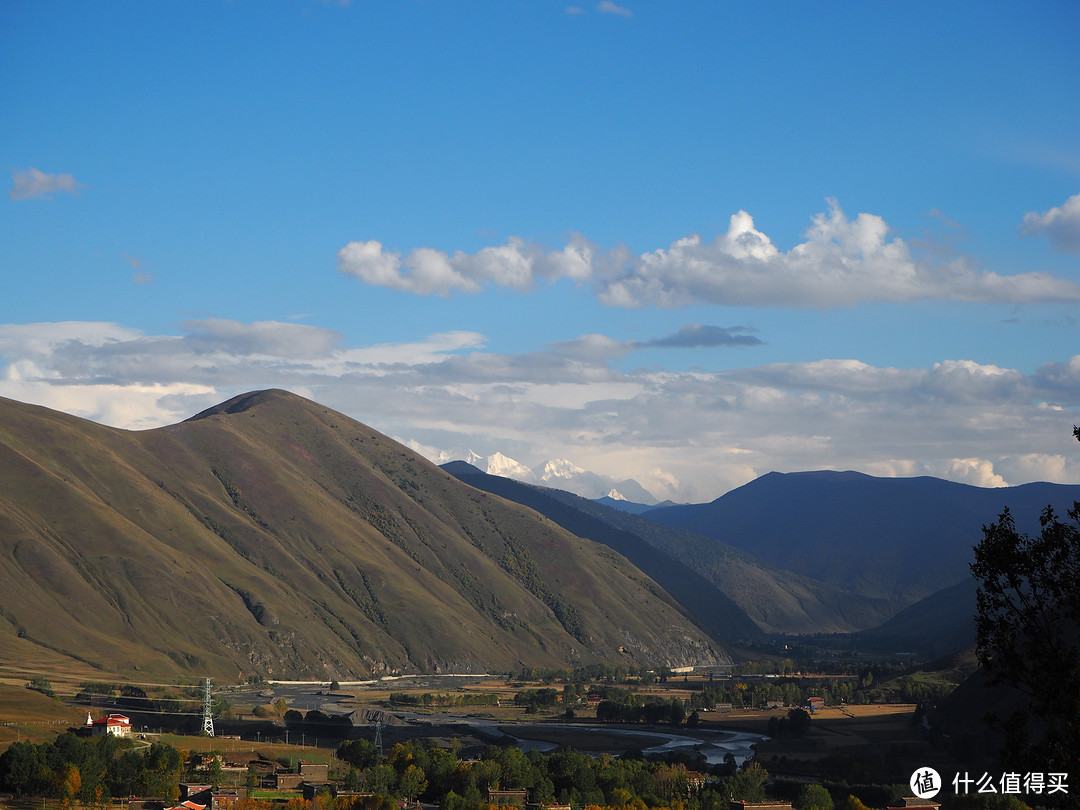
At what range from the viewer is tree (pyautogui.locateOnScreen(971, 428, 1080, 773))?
1248 inches

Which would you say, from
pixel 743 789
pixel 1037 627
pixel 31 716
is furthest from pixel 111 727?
pixel 1037 627

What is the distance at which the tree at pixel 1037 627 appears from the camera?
3170cm

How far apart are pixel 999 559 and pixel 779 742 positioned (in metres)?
166

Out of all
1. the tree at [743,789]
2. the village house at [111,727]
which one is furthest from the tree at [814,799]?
the village house at [111,727]

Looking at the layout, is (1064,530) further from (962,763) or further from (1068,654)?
(962,763)

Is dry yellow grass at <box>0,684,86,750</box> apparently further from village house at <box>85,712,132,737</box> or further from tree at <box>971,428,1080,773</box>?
tree at <box>971,428,1080,773</box>

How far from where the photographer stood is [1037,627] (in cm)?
3247

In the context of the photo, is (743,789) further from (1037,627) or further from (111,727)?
(1037,627)

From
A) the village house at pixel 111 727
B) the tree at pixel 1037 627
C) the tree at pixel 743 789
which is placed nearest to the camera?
the tree at pixel 1037 627

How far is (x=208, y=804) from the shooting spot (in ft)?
374

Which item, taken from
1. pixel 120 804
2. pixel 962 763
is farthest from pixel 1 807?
pixel 962 763

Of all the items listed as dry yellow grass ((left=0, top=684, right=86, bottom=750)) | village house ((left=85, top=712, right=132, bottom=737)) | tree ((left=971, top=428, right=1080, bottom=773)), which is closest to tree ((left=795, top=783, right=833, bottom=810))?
tree ((left=971, top=428, right=1080, bottom=773))

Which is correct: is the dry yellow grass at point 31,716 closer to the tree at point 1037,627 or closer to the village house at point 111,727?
the village house at point 111,727

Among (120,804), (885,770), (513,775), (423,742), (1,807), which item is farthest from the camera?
(423,742)
